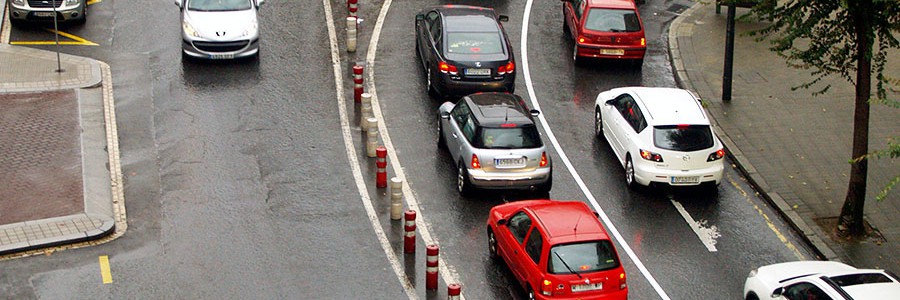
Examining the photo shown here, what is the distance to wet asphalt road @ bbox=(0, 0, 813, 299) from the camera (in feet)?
60.8

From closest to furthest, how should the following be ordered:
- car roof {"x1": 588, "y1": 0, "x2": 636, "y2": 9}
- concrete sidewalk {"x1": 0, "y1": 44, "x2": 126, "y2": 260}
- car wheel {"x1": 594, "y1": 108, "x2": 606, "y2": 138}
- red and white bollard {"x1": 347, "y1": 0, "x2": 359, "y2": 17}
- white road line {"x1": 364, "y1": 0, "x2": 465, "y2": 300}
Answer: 1. white road line {"x1": 364, "y1": 0, "x2": 465, "y2": 300}
2. concrete sidewalk {"x1": 0, "y1": 44, "x2": 126, "y2": 260}
3. car wheel {"x1": 594, "y1": 108, "x2": 606, "y2": 138}
4. car roof {"x1": 588, "y1": 0, "x2": 636, "y2": 9}
5. red and white bollard {"x1": 347, "y1": 0, "x2": 359, "y2": 17}

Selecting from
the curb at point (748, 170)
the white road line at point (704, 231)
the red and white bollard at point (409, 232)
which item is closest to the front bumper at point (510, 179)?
the red and white bollard at point (409, 232)

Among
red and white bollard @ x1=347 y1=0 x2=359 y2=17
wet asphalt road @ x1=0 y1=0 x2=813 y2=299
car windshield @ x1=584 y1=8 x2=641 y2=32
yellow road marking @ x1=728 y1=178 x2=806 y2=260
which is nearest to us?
wet asphalt road @ x1=0 y1=0 x2=813 y2=299

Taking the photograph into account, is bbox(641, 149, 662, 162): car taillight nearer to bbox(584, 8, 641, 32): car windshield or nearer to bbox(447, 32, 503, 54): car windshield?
bbox(447, 32, 503, 54): car windshield

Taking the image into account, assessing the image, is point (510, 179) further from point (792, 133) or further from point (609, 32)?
point (609, 32)

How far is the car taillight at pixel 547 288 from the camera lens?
1698 centimetres

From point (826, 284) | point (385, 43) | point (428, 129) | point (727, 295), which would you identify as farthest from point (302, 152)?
point (826, 284)

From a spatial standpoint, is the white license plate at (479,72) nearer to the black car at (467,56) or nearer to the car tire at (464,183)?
the black car at (467,56)

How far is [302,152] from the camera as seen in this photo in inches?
902

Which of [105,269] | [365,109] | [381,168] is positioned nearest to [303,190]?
[381,168]

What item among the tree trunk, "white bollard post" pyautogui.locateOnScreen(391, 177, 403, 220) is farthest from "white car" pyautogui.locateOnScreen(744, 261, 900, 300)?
"white bollard post" pyautogui.locateOnScreen(391, 177, 403, 220)

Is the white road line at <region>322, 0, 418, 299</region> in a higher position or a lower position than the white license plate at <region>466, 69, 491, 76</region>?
lower

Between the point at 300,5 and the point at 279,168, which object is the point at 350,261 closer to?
the point at 279,168

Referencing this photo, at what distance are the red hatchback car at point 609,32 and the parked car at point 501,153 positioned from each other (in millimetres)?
6337
